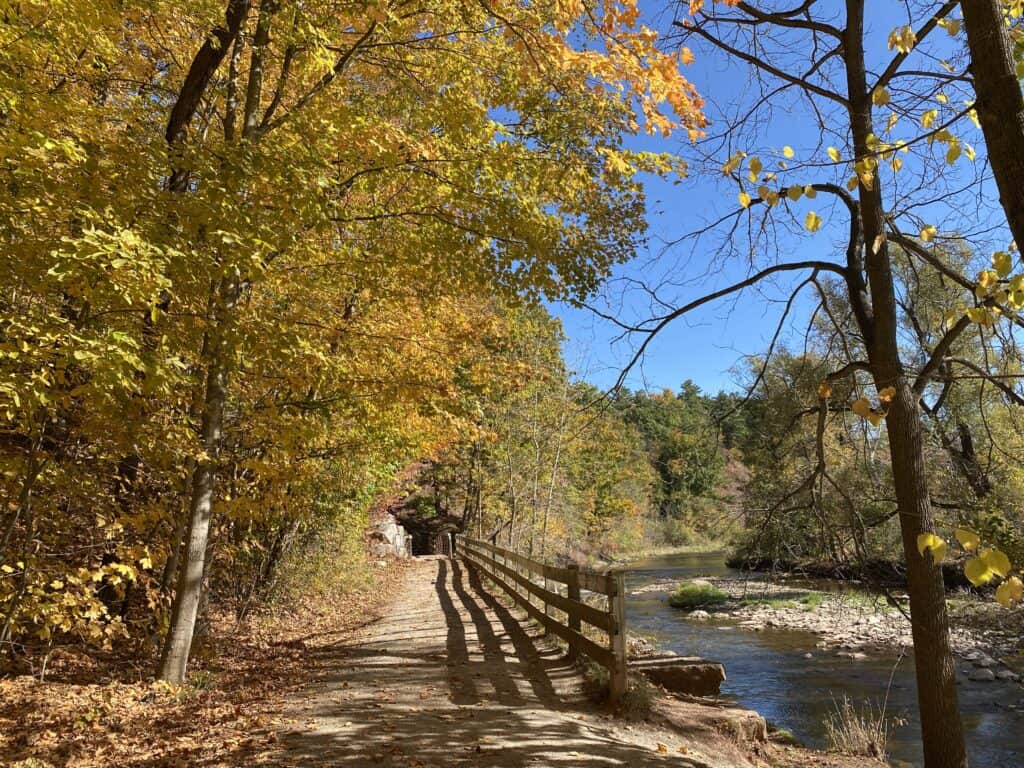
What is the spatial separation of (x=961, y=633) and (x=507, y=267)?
13.6 metres

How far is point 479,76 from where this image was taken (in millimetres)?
7699

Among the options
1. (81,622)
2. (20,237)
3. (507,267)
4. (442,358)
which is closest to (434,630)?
(442,358)

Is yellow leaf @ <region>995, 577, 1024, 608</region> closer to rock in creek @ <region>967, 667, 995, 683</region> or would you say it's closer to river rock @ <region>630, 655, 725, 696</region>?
river rock @ <region>630, 655, 725, 696</region>

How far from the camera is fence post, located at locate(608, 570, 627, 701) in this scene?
5.55 metres

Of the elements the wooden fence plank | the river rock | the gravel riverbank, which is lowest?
the gravel riverbank

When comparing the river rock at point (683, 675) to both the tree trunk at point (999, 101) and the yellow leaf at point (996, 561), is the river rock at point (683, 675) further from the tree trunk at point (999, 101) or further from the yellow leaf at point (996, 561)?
the tree trunk at point (999, 101)

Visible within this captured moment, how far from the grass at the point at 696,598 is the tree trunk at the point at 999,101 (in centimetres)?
2028

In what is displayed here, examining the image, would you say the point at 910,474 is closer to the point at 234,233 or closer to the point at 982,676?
the point at 234,233

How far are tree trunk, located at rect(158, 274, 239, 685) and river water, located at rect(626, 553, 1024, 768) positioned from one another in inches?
289

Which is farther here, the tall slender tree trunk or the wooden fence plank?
the wooden fence plank

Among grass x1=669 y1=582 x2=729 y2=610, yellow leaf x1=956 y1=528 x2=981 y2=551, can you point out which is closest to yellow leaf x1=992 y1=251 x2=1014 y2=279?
yellow leaf x1=956 y1=528 x2=981 y2=551

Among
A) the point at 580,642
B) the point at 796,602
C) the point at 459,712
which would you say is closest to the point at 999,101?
the point at 459,712

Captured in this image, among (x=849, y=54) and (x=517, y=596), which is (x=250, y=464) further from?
(x=849, y=54)

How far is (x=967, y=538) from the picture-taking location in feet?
6.18
